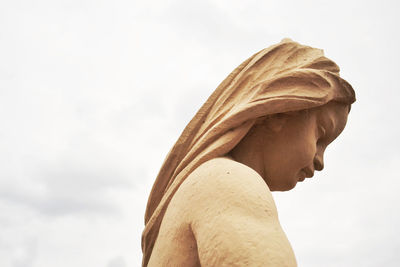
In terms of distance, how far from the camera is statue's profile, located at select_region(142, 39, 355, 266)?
2.63m

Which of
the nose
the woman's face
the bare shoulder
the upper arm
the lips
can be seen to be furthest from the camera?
the nose

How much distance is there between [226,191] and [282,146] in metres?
0.92

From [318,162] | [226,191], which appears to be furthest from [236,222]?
[318,162]

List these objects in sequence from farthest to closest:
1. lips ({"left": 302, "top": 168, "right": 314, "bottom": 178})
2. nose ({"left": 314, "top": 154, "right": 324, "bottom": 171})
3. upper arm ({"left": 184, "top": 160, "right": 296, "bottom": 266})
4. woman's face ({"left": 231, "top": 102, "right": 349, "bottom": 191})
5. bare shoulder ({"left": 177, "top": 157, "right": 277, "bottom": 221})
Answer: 1. nose ({"left": 314, "top": 154, "right": 324, "bottom": 171})
2. lips ({"left": 302, "top": 168, "right": 314, "bottom": 178})
3. woman's face ({"left": 231, "top": 102, "right": 349, "bottom": 191})
4. bare shoulder ({"left": 177, "top": 157, "right": 277, "bottom": 221})
5. upper arm ({"left": 184, "top": 160, "right": 296, "bottom": 266})

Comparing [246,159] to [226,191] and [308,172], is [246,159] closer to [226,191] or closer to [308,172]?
[308,172]

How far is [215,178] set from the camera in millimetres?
2910

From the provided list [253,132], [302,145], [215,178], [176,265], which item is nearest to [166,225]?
[176,265]

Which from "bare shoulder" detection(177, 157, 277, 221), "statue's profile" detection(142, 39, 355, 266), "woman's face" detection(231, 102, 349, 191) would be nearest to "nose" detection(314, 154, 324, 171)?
"statue's profile" detection(142, 39, 355, 266)

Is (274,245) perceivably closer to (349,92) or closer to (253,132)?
(253,132)

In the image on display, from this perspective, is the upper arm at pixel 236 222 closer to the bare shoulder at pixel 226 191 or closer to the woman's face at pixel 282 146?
the bare shoulder at pixel 226 191

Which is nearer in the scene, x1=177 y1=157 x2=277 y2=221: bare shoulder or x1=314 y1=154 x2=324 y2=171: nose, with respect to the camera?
x1=177 y1=157 x2=277 y2=221: bare shoulder

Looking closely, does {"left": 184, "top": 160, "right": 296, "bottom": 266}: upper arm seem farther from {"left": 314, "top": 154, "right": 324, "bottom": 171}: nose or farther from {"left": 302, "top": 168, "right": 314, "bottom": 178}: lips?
{"left": 314, "top": 154, "right": 324, "bottom": 171}: nose

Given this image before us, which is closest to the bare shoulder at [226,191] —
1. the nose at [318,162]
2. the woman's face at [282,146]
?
the woman's face at [282,146]

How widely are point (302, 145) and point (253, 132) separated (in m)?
0.36
